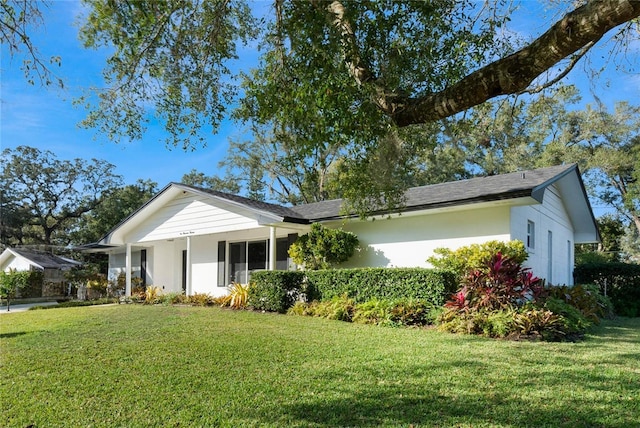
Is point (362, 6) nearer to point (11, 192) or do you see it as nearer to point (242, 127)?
point (242, 127)

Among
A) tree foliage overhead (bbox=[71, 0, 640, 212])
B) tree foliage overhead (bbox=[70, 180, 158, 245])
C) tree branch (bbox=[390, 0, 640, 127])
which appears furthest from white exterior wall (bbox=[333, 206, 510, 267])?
tree foliage overhead (bbox=[70, 180, 158, 245])

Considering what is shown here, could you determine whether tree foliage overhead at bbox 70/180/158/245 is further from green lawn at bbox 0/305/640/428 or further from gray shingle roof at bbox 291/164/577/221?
green lawn at bbox 0/305/640/428

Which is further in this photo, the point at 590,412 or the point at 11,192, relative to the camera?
the point at 11,192

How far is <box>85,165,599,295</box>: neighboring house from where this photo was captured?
11266 mm

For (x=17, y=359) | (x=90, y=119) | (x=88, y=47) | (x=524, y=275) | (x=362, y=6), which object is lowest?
(x=17, y=359)

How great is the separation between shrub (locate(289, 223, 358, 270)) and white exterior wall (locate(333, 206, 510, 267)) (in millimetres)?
537

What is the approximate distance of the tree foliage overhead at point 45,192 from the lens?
30.9 metres

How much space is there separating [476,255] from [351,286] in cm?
325

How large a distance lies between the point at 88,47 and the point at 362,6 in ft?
11.7

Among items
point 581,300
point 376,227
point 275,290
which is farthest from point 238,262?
point 581,300

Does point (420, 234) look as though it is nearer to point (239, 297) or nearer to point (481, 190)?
point (481, 190)

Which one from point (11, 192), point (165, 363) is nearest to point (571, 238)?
point (165, 363)

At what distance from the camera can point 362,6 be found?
16.5ft

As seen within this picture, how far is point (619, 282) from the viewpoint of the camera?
16.1m
